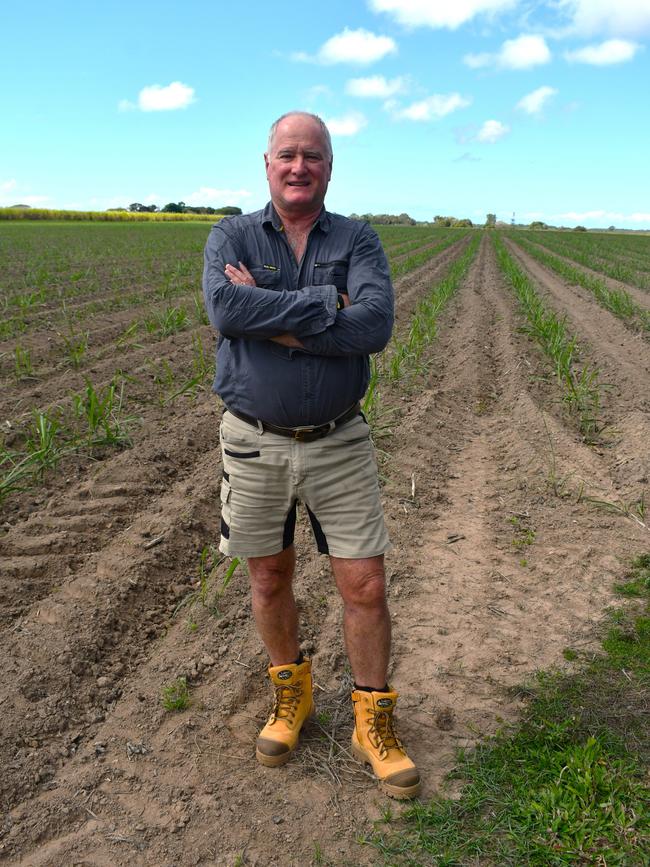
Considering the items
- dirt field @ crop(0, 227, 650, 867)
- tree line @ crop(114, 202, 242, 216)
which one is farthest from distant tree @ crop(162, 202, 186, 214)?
dirt field @ crop(0, 227, 650, 867)

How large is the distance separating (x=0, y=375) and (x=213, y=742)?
17.4ft

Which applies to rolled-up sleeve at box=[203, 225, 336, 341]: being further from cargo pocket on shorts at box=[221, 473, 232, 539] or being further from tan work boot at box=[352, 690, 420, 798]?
tan work boot at box=[352, 690, 420, 798]

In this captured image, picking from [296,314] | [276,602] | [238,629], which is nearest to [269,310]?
[296,314]

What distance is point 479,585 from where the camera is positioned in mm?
3730

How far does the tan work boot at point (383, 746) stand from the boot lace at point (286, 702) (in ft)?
0.78

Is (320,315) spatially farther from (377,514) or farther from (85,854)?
(85,854)

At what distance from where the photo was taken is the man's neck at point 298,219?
2443 millimetres

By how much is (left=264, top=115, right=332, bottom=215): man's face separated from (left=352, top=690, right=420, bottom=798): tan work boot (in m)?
1.68

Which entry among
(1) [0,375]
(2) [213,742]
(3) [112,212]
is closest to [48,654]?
(2) [213,742]

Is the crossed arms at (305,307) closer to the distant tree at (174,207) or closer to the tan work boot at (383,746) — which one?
the tan work boot at (383,746)

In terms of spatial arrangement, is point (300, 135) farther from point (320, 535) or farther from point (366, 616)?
Result: point (366, 616)

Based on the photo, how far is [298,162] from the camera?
232 centimetres

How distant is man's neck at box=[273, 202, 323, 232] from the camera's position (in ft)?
8.02

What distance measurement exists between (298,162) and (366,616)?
58.7 inches
